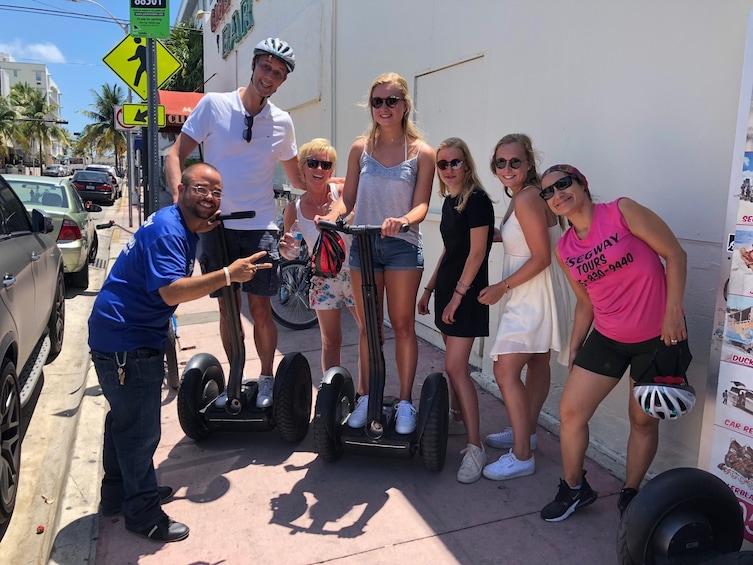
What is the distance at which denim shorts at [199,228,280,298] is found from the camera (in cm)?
347

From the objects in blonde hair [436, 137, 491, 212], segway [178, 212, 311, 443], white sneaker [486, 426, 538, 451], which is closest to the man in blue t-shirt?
segway [178, 212, 311, 443]

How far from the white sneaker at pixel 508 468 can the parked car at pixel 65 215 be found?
22.6 ft

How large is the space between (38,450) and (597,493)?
3554mm

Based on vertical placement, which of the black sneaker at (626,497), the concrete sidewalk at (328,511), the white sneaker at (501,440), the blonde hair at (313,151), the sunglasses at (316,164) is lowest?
the concrete sidewalk at (328,511)

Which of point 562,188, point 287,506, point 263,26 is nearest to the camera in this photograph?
point 562,188

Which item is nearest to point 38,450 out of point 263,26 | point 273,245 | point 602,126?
point 273,245

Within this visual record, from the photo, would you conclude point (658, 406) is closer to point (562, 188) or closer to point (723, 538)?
point (723, 538)

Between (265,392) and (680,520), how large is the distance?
2.44m

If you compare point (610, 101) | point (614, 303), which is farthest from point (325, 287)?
point (610, 101)

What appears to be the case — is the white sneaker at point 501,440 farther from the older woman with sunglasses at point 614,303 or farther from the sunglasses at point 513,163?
the sunglasses at point 513,163

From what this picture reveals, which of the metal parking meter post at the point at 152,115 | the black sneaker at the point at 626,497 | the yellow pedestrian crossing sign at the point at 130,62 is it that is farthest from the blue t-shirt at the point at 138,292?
Answer: the yellow pedestrian crossing sign at the point at 130,62

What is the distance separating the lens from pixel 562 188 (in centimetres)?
263

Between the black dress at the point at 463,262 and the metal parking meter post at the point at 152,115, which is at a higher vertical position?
the metal parking meter post at the point at 152,115

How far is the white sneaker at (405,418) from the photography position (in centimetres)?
329
